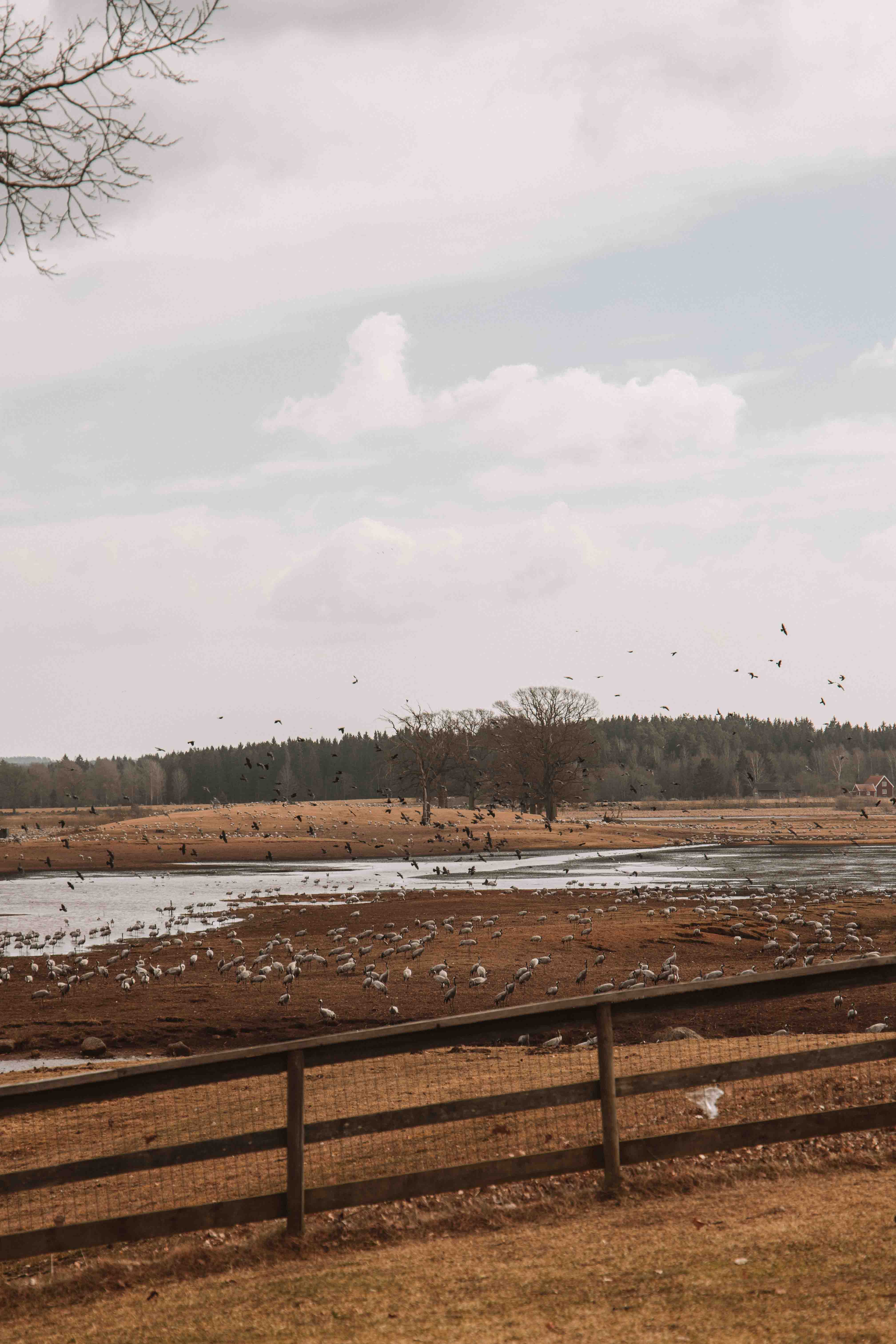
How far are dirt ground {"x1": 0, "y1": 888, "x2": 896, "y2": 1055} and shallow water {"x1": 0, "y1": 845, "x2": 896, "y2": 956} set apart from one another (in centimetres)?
418

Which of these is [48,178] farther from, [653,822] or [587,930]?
[653,822]

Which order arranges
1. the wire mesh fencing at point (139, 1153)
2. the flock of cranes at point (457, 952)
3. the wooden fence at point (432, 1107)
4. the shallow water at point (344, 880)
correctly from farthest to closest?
the shallow water at point (344, 880) → the flock of cranes at point (457, 952) → the wire mesh fencing at point (139, 1153) → the wooden fence at point (432, 1107)

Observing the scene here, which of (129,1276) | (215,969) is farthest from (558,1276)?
(215,969)

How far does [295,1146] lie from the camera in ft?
22.4

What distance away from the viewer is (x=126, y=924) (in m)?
34.2

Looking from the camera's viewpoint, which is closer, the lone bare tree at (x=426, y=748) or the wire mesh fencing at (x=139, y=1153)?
the wire mesh fencing at (x=139, y=1153)

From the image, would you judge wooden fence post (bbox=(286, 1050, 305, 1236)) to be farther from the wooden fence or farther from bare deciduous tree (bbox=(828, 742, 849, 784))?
bare deciduous tree (bbox=(828, 742, 849, 784))

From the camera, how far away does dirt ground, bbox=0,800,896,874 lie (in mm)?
66625

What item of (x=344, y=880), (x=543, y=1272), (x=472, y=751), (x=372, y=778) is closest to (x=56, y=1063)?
(x=543, y=1272)

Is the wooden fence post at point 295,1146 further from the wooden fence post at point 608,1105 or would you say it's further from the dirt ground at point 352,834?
the dirt ground at point 352,834

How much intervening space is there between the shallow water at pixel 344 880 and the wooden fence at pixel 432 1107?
78.0ft

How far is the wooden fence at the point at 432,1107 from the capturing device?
261 inches

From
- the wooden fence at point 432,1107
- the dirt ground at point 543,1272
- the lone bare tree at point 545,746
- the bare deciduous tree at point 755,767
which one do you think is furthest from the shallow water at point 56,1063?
the bare deciduous tree at point 755,767

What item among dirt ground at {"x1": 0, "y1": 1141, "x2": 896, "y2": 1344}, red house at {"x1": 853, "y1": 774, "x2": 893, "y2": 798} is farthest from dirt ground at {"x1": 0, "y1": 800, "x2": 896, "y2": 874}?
Answer: dirt ground at {"x1": 0, "y1": 1141, "x2": 896, "y2": 1344}
